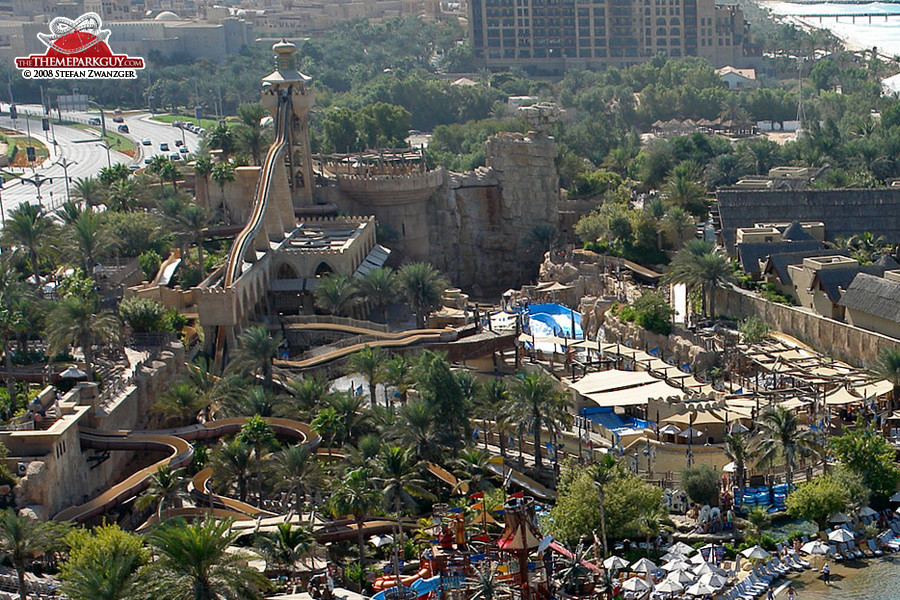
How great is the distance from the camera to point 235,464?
60219 millimetres

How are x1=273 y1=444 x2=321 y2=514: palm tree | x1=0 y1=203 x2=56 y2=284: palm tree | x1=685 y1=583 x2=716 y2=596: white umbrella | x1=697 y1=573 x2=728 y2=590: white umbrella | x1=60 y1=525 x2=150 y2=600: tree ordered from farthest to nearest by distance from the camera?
1. x1=0 y1=203 x2=56 y2=284: palm tree
2. x1=273 y1=444 x2=321 y2=514: palm tree
3. x1=697 y1=573 x2=728 y2=590: white umbrella
4. x1=685 y1=583 x2=716 y2=596: white umbrella
5. x1=60 y1=525 x2=150 y2=600: tree

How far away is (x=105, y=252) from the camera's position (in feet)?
295

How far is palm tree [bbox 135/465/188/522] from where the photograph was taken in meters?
57.3

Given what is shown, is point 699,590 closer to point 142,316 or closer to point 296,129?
point 142,316

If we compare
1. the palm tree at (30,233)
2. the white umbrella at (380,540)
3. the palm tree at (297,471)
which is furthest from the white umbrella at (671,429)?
the palm tree at (30,233)

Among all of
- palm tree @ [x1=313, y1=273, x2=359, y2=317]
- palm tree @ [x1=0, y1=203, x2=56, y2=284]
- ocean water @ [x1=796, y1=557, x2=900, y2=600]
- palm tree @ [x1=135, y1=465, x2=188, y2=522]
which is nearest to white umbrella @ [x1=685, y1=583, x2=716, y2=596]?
ocean water @ [x1=796, y1=557, x2=900, y2=600]

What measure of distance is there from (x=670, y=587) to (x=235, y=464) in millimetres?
17516

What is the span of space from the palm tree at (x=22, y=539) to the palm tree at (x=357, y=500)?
9509mm

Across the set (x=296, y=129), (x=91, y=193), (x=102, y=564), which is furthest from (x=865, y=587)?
(x=296, y=129)

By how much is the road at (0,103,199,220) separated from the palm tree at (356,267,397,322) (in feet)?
104

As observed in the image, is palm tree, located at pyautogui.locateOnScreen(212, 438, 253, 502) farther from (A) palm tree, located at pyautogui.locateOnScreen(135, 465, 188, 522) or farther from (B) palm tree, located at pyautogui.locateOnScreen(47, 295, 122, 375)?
(B) palm tree, located at pyautogui.locateOnScreen(47, 295, 122, 375)

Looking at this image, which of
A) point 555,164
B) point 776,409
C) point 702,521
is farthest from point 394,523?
point 555,164

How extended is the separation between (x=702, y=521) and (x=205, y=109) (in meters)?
141

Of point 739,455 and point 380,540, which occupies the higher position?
point 739,455
